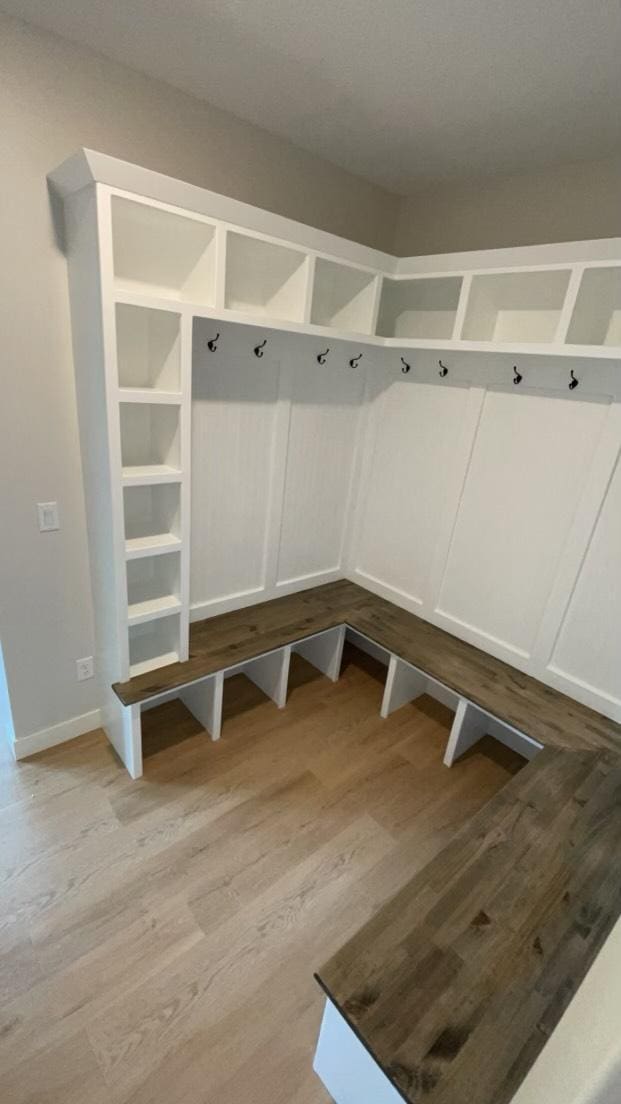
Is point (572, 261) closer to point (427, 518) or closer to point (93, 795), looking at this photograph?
point (427, 518)

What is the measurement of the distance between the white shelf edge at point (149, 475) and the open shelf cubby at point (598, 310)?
1.53 m

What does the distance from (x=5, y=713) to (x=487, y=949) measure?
209cm

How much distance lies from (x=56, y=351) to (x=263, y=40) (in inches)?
42.2

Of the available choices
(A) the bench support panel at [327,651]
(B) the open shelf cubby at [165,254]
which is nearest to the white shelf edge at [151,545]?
(B) the open shelf cubby at [165,254]

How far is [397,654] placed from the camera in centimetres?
228

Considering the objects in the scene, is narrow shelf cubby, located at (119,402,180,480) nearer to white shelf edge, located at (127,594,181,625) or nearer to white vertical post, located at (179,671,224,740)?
white shelf edge, located at (127,594,181,625)

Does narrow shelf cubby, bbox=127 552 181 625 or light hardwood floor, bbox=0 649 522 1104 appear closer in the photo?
light hardwood floor, bbox=0 649 522 1104

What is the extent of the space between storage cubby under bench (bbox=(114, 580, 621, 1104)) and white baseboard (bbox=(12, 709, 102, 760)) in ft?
1.30

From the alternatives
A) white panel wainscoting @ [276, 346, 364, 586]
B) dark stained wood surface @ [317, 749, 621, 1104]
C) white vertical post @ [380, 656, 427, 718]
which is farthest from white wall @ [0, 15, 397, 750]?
dark stained wood surface @ [317, 749, 621, 1104]

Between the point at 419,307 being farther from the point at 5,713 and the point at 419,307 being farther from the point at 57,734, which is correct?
the point at 5,713

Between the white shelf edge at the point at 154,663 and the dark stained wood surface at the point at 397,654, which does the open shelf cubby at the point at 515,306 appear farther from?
the white shelf edge at the point at 154,663

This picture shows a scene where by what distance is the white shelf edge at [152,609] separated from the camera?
→ 1849 millimetres

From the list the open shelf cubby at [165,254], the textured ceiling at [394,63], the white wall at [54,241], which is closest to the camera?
the textured ceiling at [394,63]

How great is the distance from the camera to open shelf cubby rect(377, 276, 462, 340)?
85.9 inches
